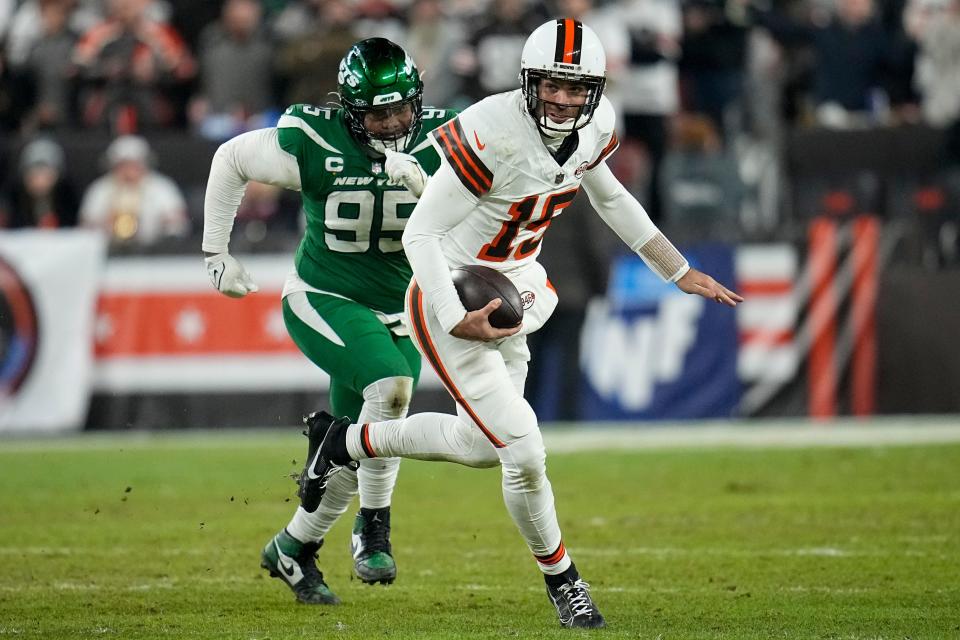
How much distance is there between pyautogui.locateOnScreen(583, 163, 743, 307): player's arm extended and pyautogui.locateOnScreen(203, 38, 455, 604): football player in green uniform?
662 millimetres

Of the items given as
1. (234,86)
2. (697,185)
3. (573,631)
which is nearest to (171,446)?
(234,86)

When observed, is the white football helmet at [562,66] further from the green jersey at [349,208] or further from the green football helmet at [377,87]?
the green jersey at [349,208]

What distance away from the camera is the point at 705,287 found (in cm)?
568

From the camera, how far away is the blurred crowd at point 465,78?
40.8 feet

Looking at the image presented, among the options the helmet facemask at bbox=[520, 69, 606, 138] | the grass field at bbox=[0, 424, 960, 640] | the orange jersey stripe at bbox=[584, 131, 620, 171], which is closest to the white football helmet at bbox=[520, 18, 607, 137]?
the helmet facemask at bbox=[520, 69, 606, 138]

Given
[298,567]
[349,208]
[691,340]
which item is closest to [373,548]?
[298,567]

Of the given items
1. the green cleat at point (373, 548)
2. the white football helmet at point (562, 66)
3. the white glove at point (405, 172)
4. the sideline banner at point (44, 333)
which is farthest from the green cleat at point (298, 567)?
the sideline banner at point (44, 333)

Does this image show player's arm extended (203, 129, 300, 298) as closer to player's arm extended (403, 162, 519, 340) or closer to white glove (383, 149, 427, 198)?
white glove (383, 149, 427, 198)

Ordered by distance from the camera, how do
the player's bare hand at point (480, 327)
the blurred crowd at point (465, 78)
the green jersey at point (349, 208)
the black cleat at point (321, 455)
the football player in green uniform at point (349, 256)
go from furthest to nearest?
1. the blurred crowd at point (465, 78)
2. the green jersey at point (349, 208)
3. the football player in green uniform at point (349, 256)
4. the black cleat at point (321, 455)
5. the player's bare hand at point (480, 327)

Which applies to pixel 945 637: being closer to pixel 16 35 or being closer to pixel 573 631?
pixel 573 631

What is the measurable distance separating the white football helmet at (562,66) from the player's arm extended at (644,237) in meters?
0.42

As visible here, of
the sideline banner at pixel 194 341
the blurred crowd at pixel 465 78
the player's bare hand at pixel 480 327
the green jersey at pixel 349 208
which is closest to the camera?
the player's bare hand at pixel 480 327

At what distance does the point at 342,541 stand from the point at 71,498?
190 cm

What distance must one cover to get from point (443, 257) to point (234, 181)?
1246 mm
